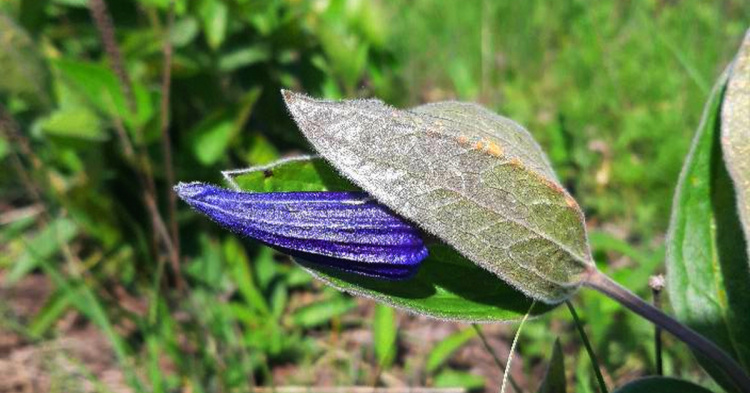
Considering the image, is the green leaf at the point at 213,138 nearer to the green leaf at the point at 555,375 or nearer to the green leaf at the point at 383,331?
the green leaf at the point at 383,331

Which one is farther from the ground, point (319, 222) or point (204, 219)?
point (319, 222)

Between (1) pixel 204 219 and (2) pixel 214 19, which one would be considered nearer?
(2) pixel 214 19

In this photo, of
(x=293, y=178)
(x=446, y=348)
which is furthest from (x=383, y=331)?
(x=293, y=178)

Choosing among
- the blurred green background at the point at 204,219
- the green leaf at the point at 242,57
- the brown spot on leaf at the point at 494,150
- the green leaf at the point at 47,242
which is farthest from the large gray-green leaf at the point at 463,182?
the green leaf at the point at 47,242

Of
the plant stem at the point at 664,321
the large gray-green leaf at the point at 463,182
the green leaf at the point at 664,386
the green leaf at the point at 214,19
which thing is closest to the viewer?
the large gray-green leaf at the point at 463,182

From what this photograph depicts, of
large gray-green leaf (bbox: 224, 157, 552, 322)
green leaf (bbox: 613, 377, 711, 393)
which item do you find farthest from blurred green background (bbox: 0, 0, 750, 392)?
large gray-green leaf (bbox: 224, 157, 552, 322)

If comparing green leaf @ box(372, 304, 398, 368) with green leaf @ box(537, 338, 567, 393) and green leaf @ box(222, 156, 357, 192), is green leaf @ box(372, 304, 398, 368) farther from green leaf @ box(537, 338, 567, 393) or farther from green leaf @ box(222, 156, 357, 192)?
green leaf @ box(222, 156, 357, 192)

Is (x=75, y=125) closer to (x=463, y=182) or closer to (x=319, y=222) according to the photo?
(x=319, y=222)
